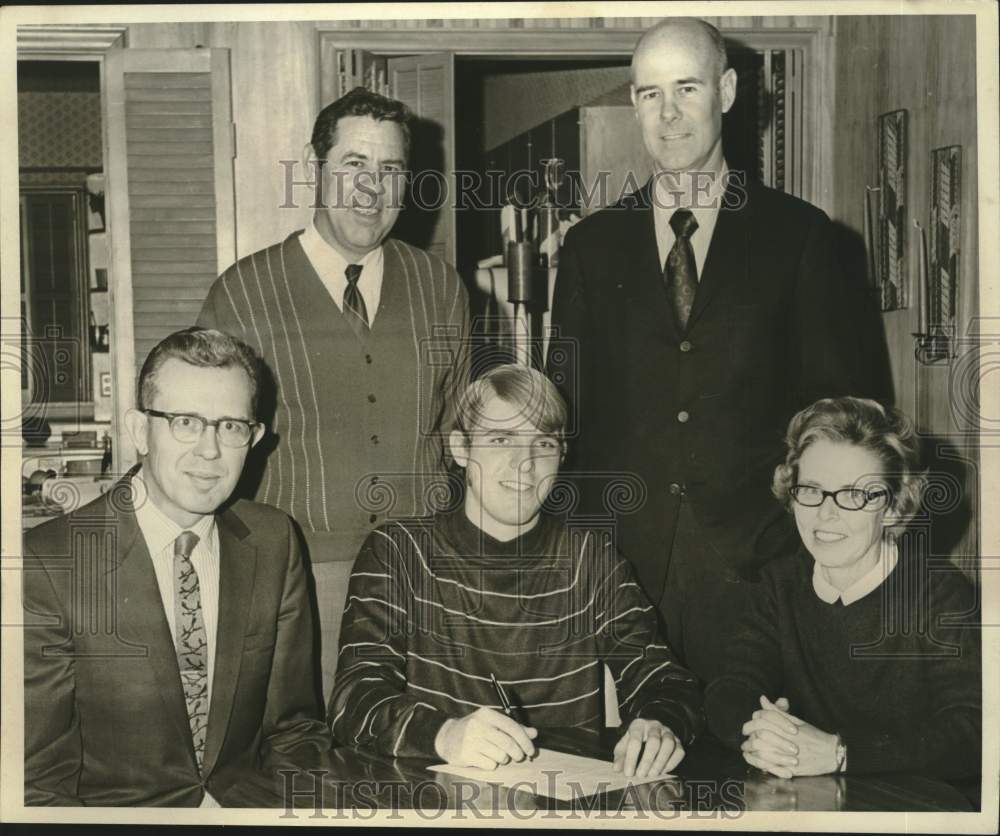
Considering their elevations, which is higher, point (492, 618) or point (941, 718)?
point (492, 618)

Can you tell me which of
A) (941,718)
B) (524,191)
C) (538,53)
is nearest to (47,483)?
(524,191)

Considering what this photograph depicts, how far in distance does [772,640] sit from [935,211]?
1.02 meters

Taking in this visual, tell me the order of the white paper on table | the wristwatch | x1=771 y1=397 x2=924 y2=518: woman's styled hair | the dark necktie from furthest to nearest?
the dark necktie → x1=771 y1=397 x2=924 y2=518: woman's styled hair → the wristwatch → the white paper on table

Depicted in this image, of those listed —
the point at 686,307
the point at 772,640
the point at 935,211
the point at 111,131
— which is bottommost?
the point at 772,640

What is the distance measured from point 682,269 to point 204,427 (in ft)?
3.59

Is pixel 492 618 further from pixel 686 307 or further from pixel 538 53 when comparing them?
pixel 538 53

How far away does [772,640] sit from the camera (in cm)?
244

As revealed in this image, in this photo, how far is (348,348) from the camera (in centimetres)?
257

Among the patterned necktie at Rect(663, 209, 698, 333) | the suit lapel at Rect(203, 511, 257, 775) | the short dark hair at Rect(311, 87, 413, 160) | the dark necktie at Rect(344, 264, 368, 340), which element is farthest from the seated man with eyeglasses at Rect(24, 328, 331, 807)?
the patterned necktie at Rect(663, 209, 698, 333)

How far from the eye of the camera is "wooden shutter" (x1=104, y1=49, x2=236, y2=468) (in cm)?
259

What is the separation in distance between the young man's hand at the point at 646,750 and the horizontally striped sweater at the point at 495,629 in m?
0.11

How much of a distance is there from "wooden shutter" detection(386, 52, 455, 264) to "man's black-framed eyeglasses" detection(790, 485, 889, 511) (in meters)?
0.94

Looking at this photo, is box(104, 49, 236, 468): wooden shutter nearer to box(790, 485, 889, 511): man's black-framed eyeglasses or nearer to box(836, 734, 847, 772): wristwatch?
box(790, 485, 889, 511): man's black-framed eyeglasses

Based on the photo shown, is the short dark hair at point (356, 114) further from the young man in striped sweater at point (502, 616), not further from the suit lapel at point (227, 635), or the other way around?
the suit lapel at point (227, 635)
